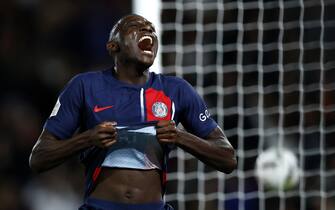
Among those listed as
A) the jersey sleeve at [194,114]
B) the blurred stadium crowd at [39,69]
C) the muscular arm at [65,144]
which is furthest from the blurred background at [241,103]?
the muscular arm at [65,144]

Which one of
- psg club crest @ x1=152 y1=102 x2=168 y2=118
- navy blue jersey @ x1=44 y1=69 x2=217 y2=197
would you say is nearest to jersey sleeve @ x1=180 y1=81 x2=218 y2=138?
navy blue jersey @ x1=44 y1=69 x2=217 y2=197

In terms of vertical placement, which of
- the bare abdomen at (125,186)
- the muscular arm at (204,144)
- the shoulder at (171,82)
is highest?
the shoulder at (171,82)

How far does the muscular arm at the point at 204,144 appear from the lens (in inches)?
131

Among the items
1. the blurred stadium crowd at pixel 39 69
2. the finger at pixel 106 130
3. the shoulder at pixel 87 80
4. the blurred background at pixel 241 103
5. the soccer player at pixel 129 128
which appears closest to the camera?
the finger at pixel 106 130

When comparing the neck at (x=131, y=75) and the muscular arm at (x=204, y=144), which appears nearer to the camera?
the muscular arm at (x=204, y=144)

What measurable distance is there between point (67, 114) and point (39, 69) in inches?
149

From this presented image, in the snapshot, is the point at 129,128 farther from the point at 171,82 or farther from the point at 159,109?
the point at 171,82

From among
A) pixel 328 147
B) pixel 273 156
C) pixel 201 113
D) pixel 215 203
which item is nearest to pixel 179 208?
pixel 215 203

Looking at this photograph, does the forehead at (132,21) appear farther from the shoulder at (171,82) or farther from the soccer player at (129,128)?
the shoulder at (171,82)

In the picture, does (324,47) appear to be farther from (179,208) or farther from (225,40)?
(179,208)

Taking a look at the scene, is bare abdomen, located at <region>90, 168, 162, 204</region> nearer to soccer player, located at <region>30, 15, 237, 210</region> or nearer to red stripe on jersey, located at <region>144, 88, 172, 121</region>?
soccer player, located at <region>30, 15, 237, 210</region>

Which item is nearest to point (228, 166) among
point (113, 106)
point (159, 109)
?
point (159, 109)

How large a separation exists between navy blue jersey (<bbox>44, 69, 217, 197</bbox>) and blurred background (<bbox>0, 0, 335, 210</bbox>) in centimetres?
269

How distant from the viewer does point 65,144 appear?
341 cm
